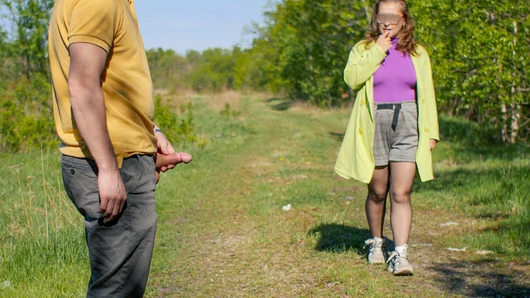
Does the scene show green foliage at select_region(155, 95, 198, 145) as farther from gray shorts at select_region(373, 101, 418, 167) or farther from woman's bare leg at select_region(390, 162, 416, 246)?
woman's bare leg at select_region(390, 162, 416, 246)

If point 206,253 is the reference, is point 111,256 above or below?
above

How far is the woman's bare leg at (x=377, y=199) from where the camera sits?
16.7ft

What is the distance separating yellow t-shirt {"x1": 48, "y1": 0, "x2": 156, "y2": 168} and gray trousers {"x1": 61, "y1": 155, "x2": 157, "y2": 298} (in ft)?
0.21

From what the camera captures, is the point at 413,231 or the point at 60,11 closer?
the point at 60,11

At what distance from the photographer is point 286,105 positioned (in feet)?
130

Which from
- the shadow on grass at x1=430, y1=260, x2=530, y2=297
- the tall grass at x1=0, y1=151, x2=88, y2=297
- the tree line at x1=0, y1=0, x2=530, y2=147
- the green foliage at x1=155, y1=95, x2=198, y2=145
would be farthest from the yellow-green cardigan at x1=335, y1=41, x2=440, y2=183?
the green foliage at x1=155, y1=95, x2=198, y2=145

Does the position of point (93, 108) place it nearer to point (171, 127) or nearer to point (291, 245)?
point (291, 245)

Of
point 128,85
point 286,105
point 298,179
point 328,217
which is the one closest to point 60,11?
point 128,85

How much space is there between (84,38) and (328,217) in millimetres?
4958

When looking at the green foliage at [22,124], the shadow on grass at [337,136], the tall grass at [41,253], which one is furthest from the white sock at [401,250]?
the shadow on grass at [337,136]

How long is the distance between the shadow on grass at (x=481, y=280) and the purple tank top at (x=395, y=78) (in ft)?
4.77

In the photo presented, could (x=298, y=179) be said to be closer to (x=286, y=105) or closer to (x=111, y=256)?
(x=111, y=256)

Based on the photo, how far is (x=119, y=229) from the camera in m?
2.50

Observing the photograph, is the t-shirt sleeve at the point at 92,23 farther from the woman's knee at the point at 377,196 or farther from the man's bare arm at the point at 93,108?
the woman's knee at the point at 377,196
